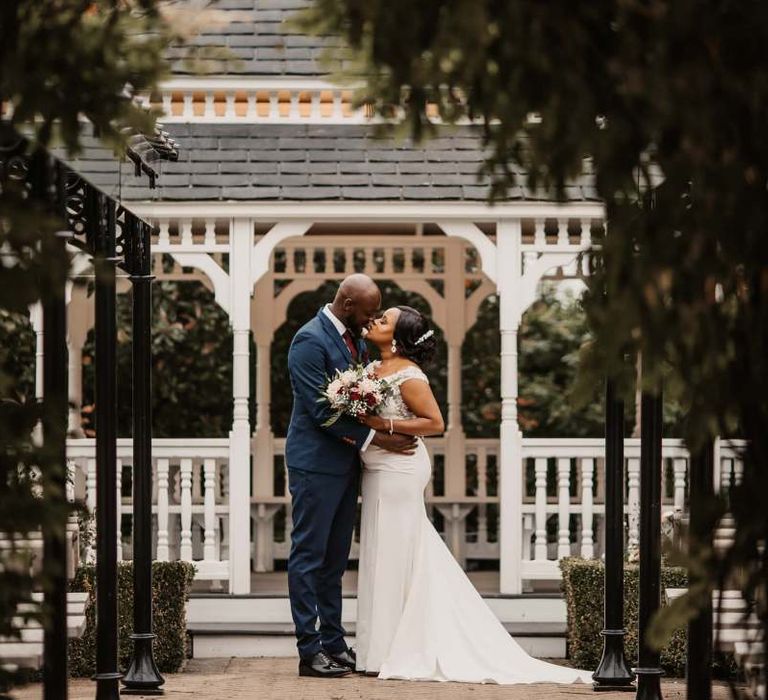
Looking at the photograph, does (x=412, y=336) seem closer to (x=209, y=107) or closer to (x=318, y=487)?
(x=318, y=487)

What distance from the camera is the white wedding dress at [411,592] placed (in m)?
8.94

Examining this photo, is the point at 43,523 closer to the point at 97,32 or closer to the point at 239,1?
the point at 97,32

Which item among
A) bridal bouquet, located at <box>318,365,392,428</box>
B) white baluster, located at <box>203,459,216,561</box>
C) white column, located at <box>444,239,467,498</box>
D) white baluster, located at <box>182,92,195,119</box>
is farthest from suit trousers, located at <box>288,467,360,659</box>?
white column, located at <box>444,239,467,498</box>

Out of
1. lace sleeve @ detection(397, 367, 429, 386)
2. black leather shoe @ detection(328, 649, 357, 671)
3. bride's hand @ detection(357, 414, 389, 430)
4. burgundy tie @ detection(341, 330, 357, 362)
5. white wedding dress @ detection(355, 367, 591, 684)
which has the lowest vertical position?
black leather shoe @ detection(328, 649, 357, 671)

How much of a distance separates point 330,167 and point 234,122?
105 centimetres

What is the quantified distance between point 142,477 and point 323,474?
1.24m

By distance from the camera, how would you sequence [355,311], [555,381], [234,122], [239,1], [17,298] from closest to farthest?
[17,298] → [355,311] → [234,122] → [239,1] → [555,381]

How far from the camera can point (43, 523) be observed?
3994 mm

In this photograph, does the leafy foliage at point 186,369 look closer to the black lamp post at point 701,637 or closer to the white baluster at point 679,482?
the white baluster at point 679,482

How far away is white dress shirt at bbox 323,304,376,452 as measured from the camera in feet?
29.6

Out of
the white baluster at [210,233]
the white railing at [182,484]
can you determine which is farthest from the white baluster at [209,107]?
the white railing at [182,484]

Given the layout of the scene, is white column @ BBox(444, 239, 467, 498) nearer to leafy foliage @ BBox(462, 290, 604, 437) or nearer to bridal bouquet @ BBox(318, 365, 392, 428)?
leafy foliage @ BBox(462, 290, 604, 437)

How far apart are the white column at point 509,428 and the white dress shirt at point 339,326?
2468 millimetres

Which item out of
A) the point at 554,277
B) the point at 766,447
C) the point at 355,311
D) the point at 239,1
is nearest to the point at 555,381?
the point at 554,277
